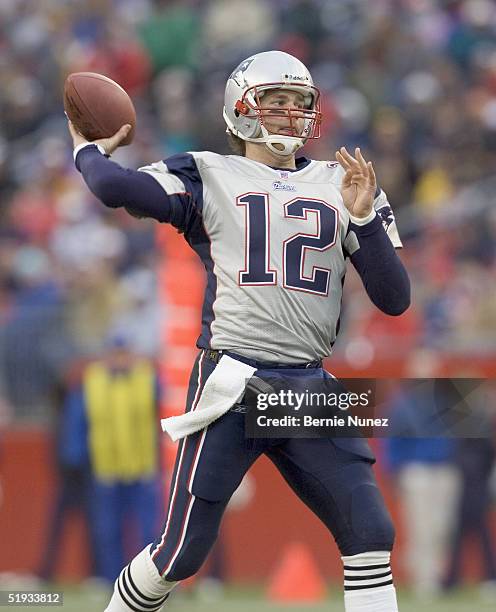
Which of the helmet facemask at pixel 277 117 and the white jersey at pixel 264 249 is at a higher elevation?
the helmet facemask at pixel 277 117

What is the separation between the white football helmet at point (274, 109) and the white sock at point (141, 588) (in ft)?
4.88

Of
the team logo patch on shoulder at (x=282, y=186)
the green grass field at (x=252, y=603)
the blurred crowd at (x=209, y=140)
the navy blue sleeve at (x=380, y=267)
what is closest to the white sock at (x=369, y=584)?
the navy blue sleeve at (x=380, y=267)

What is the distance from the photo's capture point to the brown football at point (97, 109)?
16.4 ft

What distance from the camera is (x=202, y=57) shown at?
1398 cm

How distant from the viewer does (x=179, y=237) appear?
951cm

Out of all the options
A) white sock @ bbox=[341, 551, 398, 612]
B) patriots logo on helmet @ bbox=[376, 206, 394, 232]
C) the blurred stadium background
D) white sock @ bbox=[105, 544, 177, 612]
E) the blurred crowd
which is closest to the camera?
white sock @ bbox=[341, 551, 398, 612]

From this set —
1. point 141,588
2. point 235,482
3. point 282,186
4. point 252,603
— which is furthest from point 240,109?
point 252,603

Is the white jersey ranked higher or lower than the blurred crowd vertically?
lower

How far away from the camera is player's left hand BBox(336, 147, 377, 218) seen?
476cm

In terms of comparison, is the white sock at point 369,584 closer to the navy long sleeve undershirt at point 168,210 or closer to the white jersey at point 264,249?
the white jersey at point 264,249

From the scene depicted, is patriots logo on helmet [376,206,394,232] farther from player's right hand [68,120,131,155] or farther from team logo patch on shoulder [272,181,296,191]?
player's right hand [68,120,131,155]

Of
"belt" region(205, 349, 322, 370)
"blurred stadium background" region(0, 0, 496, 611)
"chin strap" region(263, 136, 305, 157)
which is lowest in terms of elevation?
"belt" region(205, 349, 322, 370)

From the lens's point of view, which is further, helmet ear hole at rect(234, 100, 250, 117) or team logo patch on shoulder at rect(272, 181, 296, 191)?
helmet ear hole at rect(234, 100, 250, 117)

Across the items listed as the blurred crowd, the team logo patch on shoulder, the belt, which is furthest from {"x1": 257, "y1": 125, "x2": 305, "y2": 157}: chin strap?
the blurred crowd
